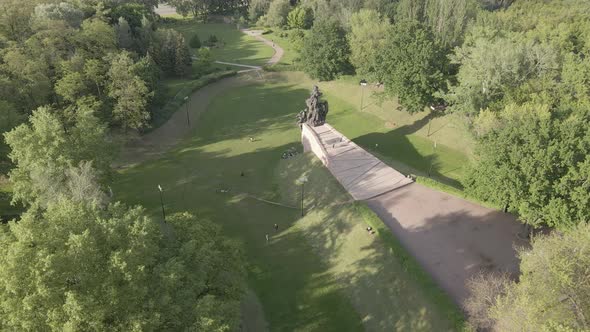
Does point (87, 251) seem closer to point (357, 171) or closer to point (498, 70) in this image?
point (357, 171)

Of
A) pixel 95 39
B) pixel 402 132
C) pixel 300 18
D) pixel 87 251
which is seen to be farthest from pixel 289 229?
pixel 300 18

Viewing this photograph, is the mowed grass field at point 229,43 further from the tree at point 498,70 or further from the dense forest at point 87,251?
the tree at point 498,70

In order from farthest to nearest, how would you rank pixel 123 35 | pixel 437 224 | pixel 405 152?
pixel 123 35
pixel 405 152
pixel 437 224

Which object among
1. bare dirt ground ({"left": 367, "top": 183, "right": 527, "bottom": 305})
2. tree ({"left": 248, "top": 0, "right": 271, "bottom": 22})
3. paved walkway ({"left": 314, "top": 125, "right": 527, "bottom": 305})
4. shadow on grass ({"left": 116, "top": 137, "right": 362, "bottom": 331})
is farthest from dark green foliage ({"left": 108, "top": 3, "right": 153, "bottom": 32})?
bare dirt ground ({"left": 367, "top": 183, "right": 527, "bottom": 305})

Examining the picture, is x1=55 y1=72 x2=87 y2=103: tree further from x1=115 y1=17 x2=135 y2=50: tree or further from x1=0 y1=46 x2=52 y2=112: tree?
x1=115 y1=17 x2=135 y2=50: tree

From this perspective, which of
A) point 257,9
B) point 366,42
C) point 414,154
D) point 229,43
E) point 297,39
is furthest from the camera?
point 257,9

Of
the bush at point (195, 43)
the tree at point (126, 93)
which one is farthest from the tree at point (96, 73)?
the bush at point (195, 43)

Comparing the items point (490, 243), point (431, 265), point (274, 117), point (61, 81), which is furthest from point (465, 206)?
point (61, 81)
